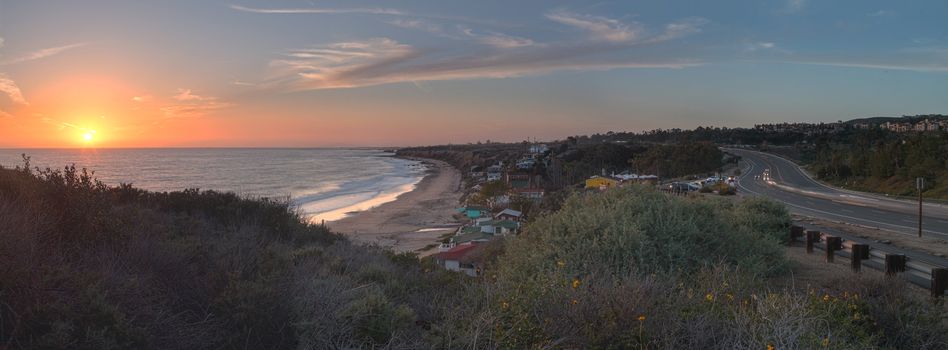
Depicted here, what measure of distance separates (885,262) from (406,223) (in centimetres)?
3357

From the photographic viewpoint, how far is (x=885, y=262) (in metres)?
8.76

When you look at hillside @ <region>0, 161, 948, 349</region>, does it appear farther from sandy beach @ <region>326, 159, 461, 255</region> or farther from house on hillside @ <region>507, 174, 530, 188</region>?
house on hillside @ <region>507, 174, 530, 188</region>

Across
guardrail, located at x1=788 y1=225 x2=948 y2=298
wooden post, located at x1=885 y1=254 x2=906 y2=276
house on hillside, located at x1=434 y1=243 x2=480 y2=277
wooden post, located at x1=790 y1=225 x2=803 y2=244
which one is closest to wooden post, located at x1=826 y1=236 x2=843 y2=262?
guardrail, located at x1=788 y1=225 x2=948 y2=298

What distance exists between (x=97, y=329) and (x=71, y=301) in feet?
1.10

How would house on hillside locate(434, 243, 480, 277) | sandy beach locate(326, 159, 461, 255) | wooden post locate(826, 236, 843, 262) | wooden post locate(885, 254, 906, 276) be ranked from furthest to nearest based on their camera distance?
1. sandy beach locate(326, 159, 461, 255)
2. house on hillside locate(434, 243, 480, 277)
3. wooden post locate(826, 236, 843, 262)
4. wooden post locate(885, 254, 906, 276)

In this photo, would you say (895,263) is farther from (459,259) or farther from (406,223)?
(406,223)

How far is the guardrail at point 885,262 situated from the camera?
7363 mm

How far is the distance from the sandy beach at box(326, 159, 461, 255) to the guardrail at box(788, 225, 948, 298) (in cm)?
1672

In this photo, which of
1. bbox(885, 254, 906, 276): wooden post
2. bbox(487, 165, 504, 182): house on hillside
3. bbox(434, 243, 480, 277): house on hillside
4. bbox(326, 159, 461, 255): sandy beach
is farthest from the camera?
bbox(487, 165, 504, 182): house on hillside

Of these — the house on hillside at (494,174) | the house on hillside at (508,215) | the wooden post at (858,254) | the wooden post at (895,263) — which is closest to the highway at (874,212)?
the wooden post at (858,254)

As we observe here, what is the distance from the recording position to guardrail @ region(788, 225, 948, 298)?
7363mm

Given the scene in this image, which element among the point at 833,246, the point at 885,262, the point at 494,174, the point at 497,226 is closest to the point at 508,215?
the point at 497,226

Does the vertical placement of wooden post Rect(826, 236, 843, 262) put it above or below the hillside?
below

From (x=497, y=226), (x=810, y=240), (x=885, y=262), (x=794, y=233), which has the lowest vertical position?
(x=497, y=226)
